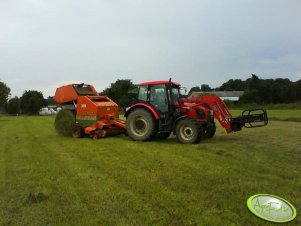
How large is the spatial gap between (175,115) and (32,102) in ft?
268

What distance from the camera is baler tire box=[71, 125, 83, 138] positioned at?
16.2 meters

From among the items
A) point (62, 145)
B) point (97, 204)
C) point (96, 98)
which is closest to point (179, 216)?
point (97, 204)

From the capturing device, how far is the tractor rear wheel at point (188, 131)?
13.3 meters

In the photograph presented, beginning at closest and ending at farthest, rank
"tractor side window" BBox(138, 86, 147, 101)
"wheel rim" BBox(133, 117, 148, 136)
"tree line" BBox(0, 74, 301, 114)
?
"wheel rim" BBox(133, 117, 148, 136)
"tractor side window" BBox(138, 86, 147, 101)
"tree line" BBox(0, 74, 301, 114)

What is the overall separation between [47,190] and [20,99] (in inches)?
3668

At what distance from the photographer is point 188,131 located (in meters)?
13.6

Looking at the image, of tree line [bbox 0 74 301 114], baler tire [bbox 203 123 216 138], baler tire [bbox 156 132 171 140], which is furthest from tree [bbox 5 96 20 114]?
baler tire [bbox 203 123 216 138]

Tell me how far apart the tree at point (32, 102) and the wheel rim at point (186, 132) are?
82.2 metres

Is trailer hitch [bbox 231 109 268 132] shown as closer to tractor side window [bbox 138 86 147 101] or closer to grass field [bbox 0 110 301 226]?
grass field [bbox 0 110 301 226]

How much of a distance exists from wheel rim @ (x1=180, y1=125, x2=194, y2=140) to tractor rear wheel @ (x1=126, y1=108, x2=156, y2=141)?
1270mm

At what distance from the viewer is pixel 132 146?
12953mm

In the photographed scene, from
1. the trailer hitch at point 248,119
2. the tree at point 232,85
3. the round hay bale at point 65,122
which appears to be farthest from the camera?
the tree at point 232,85

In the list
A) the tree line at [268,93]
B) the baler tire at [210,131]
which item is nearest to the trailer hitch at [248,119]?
the baler tire at [210,131]

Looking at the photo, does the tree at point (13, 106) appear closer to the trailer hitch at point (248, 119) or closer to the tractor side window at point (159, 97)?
the tractor side window at point (159, 97)
